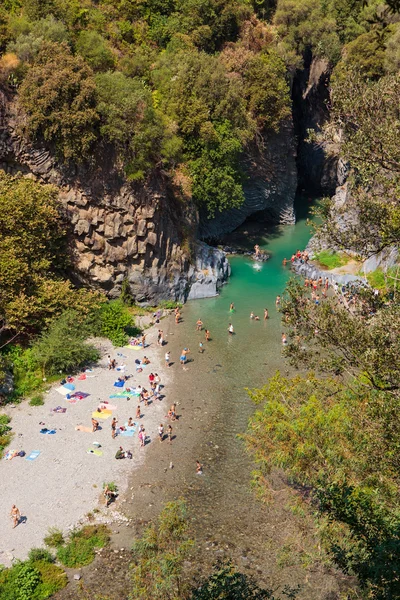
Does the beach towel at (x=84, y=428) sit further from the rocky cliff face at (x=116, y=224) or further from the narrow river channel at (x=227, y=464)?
the rocky cliff face at (x=116, y=224)

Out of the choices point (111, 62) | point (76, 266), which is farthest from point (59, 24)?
point (76, 266)

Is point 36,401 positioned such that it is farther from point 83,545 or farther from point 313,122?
point 313,122

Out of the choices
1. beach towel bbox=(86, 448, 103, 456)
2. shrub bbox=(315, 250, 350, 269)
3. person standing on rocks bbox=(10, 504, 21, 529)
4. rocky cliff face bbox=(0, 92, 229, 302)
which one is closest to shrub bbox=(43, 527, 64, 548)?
person standing on rocks bbox=(10, 504, 21, 529)

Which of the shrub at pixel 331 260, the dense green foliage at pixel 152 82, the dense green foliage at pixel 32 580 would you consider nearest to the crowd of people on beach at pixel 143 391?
the dense green foliage at pixel 32 580

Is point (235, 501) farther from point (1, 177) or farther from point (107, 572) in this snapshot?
point (1, 177)

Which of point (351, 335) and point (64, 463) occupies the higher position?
point (351, 335)

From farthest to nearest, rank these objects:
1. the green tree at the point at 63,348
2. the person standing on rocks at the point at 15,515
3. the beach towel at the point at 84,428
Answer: the green tree at the point at 63,348
the beach towel at the point at 84,428
the person standing on rocks at the point at 15,515

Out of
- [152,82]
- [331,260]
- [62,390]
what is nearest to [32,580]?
[62,390]
